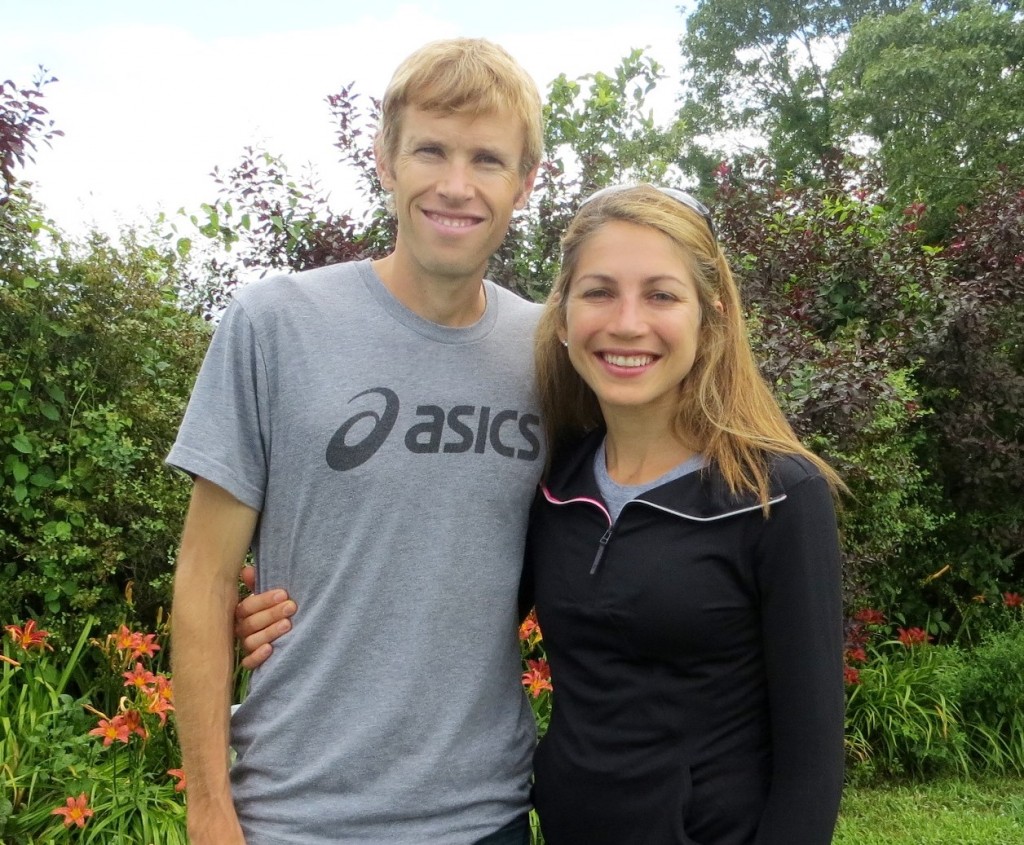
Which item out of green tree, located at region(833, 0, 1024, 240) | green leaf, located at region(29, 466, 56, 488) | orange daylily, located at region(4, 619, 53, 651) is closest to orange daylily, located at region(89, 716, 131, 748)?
orange daylily, located at region(4, 619, 53, 651)

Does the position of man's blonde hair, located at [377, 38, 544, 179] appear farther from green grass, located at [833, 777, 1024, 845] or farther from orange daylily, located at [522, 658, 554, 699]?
green grass, located at [833, 777, 1024, 845]

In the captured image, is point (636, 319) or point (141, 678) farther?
point (141, 678)

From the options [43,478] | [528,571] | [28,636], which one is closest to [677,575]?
[528,571]

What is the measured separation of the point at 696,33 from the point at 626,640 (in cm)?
3564

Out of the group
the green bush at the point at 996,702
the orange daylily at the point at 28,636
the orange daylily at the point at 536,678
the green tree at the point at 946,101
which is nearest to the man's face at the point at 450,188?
the orange daylily at the point at 536,678

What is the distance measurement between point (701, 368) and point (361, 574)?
2.66 ft

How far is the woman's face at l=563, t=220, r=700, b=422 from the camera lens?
2.08 m

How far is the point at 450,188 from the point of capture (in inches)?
82.7

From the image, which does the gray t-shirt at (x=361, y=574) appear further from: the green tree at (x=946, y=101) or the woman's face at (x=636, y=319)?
the green tree at (x=946, y=101)

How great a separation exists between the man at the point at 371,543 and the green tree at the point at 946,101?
61.1ft

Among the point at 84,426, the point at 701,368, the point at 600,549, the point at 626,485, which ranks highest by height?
the point at 84,426

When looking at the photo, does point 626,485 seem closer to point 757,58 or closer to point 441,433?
point 441,433

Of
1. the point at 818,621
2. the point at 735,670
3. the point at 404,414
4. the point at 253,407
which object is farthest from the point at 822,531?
the point at 253,407

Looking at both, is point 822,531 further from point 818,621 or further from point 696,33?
point 696,33
